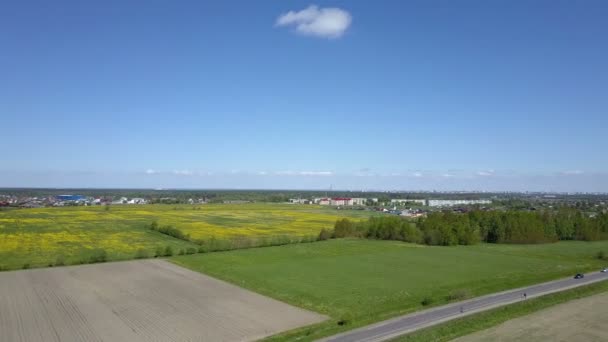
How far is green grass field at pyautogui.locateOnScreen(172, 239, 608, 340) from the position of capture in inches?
1197

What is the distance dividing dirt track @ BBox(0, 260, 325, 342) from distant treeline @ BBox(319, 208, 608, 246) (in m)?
39.3

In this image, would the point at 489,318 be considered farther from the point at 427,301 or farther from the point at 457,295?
the point at 457,295

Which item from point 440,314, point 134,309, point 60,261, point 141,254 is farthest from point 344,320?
→ point 60,261

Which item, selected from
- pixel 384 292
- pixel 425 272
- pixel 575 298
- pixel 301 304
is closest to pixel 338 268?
pixel 425 272

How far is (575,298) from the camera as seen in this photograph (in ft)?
104

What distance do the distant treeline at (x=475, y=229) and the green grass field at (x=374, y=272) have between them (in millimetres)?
5377

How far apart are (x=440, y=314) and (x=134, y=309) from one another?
19398mm

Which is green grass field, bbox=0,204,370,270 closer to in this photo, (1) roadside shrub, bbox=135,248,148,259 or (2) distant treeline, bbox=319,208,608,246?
(1) roadside shrub, bbox=135,248,148,259

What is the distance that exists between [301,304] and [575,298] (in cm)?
1946

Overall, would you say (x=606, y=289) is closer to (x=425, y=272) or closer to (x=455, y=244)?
(x=425, y=272)

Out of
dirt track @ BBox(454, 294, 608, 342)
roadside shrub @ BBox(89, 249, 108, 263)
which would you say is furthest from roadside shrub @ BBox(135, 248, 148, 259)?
dirt track @ BBox(454, 294, 608, 342)

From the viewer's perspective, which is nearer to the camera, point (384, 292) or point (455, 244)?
point (384, 292)

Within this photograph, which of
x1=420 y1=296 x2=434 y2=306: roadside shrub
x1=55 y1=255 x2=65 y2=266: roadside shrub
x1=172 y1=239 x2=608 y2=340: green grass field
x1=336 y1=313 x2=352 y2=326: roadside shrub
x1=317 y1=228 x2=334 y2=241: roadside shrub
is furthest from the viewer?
x1=317 y1=228 x2=334 y2=241: roadside shrub

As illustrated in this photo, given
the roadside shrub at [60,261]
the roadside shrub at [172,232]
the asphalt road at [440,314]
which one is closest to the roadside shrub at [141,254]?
the roadside shrub at [60,261]
